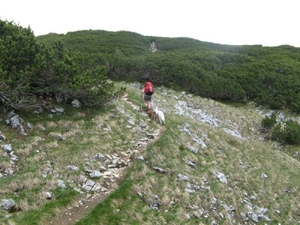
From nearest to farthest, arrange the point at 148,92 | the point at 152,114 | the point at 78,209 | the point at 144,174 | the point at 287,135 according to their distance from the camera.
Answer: the point at 78,209, the point at 144,174, the point at 152,114, the point at 148,92, the point at 287,135

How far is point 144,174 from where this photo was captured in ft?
43.4

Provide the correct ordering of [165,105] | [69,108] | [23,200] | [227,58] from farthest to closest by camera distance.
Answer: [227,58]
[165,105]
[69,108]
[23,200]

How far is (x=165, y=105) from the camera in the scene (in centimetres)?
2806

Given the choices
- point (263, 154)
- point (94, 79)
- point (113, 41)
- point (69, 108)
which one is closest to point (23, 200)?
point (69, 108)

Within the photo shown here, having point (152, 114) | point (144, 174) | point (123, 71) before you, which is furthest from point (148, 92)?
point (123, 71)

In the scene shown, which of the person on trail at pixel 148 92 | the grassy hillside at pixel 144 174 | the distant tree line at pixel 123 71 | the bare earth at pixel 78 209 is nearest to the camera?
the bare earth at pixel 78 209

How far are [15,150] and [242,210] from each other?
11.2 meters

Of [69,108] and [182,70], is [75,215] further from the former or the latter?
[182,70]

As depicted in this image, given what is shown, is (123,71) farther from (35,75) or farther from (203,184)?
(203,184)

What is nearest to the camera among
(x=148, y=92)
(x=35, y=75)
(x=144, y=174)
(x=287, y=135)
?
(x=144, y=174)

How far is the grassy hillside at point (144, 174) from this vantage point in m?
10.5

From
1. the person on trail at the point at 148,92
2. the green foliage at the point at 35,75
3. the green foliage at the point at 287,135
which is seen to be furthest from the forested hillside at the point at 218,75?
the green foliage at the point at 35,75

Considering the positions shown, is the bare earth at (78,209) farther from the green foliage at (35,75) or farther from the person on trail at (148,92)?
the person on trail at (148,92)

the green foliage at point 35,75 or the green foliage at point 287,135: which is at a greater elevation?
the green foliage at point 35,75
